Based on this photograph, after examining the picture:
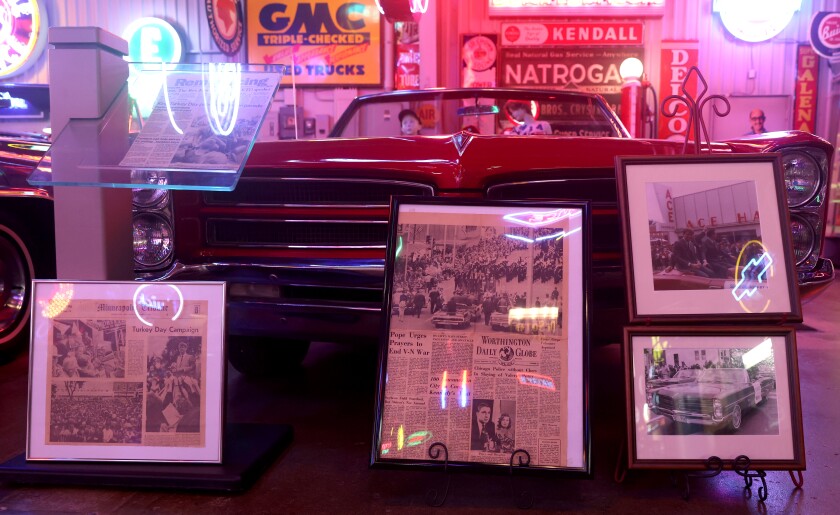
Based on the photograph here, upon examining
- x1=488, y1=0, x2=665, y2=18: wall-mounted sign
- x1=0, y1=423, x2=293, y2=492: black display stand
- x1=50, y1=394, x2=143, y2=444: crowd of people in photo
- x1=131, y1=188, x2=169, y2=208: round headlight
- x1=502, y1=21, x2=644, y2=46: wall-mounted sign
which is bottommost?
x1=0, y1=423, x2=293, y2=492: black display stand

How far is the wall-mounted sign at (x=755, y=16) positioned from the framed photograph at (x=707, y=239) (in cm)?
795

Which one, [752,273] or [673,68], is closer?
[752,273]

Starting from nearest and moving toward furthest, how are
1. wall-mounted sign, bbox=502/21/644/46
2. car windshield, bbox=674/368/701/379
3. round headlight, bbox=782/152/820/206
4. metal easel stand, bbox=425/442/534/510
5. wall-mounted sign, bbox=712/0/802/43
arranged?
metal easel stand, bbox=425/442/534/510 < car windshield, bbox=674/368/701/379 < round headlight, bbox=782/152/820/206 < wall-mounted sign, bbox=712/0/802/43 < wall-mounted sign, bbox=502/21/644/46

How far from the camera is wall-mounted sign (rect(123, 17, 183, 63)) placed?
9531mm

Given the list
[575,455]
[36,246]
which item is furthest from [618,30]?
[575,455]

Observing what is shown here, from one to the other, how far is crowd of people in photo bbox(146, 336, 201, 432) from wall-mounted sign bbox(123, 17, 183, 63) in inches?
334

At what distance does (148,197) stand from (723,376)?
81.3 inches

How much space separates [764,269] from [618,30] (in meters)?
7.84

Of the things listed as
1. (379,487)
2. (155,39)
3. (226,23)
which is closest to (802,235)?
(379,487)

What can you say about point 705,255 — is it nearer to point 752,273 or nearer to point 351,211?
point 752,273

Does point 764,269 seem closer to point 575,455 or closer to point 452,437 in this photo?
point 575,455

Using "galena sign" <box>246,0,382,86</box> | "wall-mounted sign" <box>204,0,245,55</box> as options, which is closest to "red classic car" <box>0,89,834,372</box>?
"wall-mounted sign" <box>204,0,245,55</box>

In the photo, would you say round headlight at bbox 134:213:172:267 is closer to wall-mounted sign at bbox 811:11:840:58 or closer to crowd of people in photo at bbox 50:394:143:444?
crowd of people in photo at bbox 50:394:143:444

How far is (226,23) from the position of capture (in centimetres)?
865
